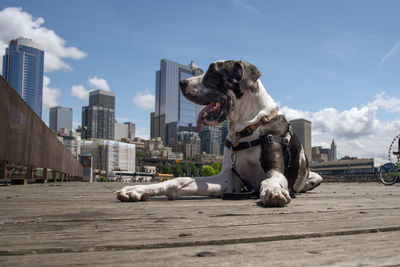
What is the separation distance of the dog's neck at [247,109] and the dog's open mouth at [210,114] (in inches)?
5.6

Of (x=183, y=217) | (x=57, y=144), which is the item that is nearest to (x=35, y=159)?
(x=57, y=144)

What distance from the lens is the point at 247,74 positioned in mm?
3768

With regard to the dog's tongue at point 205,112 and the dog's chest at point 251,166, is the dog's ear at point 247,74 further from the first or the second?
the dog's chest at point 251,166

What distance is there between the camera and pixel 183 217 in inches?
69.9

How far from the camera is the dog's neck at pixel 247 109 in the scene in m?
3.73

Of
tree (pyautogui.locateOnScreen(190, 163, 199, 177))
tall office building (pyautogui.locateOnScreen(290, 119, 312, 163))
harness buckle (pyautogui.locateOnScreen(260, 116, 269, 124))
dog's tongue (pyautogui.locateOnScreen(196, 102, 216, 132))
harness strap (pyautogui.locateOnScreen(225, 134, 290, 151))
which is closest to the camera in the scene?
harness strap (pyautogui.locateOnScreen(225, 134, 290, 151))

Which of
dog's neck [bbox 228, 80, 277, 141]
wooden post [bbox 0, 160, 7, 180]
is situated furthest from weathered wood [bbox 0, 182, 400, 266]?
wooden post [bbox 0, 160, 7, 180]

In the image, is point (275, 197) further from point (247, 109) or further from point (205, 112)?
point (205, 112)

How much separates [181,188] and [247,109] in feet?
3.64

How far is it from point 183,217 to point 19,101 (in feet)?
18.3

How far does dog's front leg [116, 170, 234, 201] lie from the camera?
292 cm

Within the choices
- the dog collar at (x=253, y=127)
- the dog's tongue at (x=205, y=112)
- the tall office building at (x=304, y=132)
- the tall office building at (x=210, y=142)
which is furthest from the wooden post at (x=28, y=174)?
the tall office building at (x=210, y=142)

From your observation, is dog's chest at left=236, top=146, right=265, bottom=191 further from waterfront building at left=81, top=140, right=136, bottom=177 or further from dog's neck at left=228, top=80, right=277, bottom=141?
waterfront building at left=81, top=140, right=136, bottom=177

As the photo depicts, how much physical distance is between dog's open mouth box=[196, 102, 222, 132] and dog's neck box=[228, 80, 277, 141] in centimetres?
14
